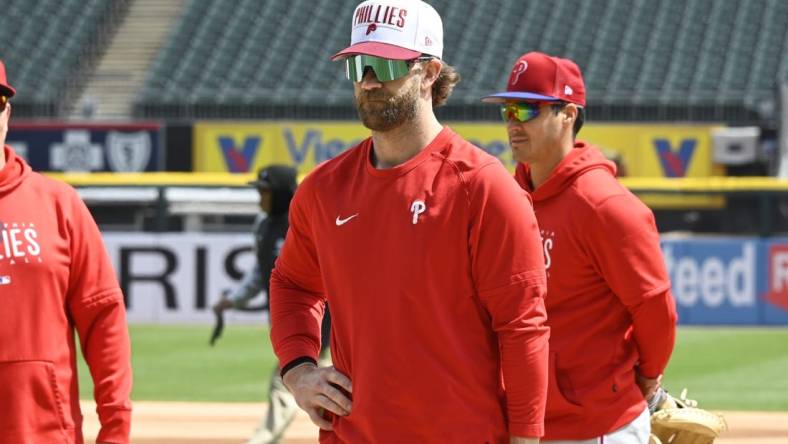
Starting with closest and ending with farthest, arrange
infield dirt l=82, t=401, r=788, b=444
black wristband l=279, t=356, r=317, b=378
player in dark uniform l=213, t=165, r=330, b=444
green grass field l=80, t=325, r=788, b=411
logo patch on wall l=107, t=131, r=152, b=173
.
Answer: black wristband l=279, t=356, r=317, b=378, player in dark uniform l=213, t=165, r=330, b=444, infield dirt l=82, t=401, r=788, b=444, green grass field l=80, t=325, r=788, b=411, logo patch on wall l=107, t=131, r=152, b=173

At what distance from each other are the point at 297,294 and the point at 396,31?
28.4 inches

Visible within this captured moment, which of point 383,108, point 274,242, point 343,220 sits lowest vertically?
point 274,242

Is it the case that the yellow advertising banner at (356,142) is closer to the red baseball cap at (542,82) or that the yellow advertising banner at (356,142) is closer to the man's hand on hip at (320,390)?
the red baseball cap at (542,82)

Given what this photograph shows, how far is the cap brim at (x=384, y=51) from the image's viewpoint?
10.4 ft

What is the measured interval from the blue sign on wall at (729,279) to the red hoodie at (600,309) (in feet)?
43.6

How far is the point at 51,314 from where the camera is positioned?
12.3ft

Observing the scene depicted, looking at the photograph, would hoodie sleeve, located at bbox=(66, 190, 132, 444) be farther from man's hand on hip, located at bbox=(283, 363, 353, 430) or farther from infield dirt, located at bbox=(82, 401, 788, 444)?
infield dirt, located at bbox=(82, 401, 788, 444)

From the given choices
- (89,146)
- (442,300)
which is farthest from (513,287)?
(89,146)

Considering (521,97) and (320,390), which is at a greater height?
(521,97)

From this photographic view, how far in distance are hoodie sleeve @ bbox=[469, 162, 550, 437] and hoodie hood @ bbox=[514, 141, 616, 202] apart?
1281 millimetres

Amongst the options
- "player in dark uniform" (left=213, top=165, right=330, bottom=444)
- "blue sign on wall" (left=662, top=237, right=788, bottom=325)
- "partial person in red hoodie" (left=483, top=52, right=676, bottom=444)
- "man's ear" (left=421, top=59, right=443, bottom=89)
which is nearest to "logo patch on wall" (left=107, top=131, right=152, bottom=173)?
"blue sign on wall" (left=662, top=237, right=788, bottom=325)

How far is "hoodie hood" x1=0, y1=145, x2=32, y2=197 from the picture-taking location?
12.3 feet

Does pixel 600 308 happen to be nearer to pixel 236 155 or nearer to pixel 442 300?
pixel 442 300

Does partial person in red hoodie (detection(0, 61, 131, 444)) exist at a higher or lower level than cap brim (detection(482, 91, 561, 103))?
lower
